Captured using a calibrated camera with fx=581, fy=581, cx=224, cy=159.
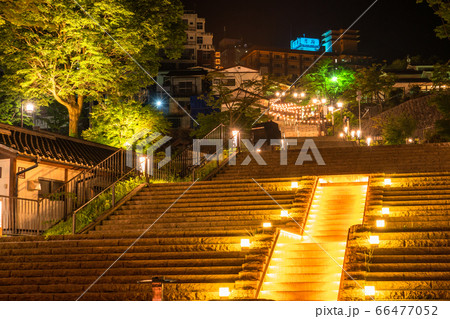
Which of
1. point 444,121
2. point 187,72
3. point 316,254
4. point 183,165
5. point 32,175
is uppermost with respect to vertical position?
point 187,72

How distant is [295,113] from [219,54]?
53.0 metres

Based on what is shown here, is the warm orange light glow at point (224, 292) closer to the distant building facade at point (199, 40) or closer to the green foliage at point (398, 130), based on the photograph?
the green foliage at point (398, 130)

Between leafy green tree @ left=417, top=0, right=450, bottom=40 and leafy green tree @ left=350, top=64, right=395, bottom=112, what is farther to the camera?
leafy green tree @ left=350, top=64, right=395, bottom=112

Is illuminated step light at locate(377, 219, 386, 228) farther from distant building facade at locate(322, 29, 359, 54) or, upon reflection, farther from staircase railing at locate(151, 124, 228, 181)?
distant building facade at locate(322, 29, 359, 54)

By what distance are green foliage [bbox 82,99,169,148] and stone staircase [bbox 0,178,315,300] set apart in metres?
10.1

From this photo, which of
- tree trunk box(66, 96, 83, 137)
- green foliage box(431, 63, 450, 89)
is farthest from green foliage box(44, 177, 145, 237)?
green foliage box(431, 63, 450, 89)

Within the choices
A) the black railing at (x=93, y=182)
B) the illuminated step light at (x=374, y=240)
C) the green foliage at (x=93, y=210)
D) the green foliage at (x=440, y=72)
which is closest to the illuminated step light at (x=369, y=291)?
the illuminated step light at (x=374, y=240)

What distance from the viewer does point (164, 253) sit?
492 inches

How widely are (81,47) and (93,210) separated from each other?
9458 millimetres

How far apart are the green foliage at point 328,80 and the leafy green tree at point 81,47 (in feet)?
120

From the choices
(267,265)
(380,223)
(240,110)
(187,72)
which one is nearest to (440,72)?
(240,110)

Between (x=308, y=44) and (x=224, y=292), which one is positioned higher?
(x=308, y=44)

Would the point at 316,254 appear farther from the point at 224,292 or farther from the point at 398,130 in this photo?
the point at 398,130

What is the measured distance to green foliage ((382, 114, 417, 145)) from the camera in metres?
34.6
